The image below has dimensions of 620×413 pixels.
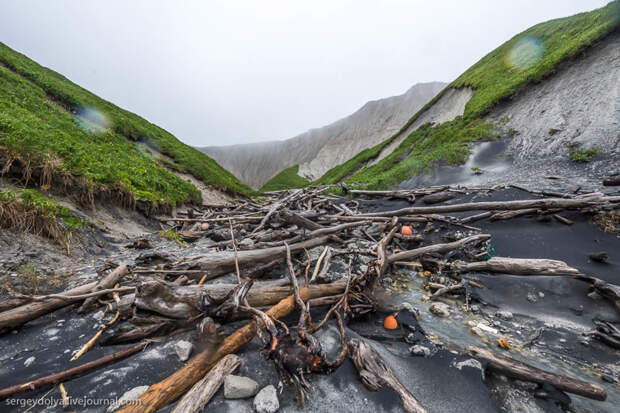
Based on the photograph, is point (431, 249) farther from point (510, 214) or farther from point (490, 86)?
point (490, 86)

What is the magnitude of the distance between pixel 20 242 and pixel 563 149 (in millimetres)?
17819

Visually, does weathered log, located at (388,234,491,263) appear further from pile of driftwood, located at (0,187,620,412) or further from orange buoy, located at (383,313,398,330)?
orange buoy, located at (383,313,398,330)

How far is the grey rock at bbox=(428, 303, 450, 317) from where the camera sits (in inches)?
122

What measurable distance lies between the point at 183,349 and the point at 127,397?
446 mm

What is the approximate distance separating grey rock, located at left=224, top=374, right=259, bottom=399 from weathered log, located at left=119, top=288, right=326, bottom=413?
219 mm

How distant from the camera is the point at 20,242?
3434mm

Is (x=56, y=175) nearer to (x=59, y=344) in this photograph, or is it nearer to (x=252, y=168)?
(x=59, y=344)

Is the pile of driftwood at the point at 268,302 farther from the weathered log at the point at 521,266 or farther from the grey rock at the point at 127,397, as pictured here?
the grey rock at the point at 127,397

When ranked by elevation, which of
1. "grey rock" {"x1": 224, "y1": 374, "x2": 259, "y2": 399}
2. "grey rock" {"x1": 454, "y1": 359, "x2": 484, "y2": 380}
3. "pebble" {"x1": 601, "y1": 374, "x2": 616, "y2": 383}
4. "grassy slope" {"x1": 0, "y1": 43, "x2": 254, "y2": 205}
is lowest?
"pebble" {"x1": 601, "y1": 374, "x2": 616, "y2": 383}

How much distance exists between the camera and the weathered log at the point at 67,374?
1.48m

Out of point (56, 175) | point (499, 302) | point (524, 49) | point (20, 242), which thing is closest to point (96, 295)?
point (20, 242)

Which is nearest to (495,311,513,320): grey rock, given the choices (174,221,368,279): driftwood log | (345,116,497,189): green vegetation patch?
(174,221,368,279): driftwood log

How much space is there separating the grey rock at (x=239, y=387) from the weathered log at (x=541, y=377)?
2173 mm

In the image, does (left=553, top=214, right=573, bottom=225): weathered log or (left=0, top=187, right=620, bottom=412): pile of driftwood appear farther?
→ (left=553, top=214, right=573, bottom=225): weathered log
